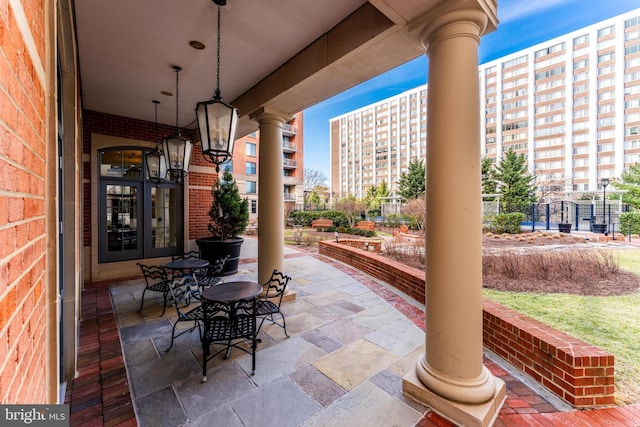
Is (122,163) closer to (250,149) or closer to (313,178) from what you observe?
(250,149)

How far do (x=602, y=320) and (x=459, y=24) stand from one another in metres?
3.92

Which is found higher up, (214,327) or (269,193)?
(269,193)

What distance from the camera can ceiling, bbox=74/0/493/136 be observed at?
8.91 ft

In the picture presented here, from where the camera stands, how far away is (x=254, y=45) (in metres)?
3.43

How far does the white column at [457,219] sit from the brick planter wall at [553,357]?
560 millimetres

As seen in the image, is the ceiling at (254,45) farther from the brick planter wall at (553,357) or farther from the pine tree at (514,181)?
the pine tree at (514,181)

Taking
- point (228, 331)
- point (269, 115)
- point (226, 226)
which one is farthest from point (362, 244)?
point (228, 331)

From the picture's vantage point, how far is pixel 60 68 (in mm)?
2609

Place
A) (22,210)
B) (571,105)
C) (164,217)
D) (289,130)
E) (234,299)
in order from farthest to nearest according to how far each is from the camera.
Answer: (571,105) → (289,130) → (164,217) → (234,299) → (22,210)

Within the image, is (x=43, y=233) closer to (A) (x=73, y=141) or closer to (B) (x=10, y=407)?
(B) (x=10, y=407)

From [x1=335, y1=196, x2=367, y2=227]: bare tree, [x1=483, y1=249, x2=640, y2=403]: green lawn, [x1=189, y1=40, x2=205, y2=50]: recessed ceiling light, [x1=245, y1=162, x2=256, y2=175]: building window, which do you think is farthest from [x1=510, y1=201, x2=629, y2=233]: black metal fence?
[x1=245, y1=162, x2=256, y2=175]: building window

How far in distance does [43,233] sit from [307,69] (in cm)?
317

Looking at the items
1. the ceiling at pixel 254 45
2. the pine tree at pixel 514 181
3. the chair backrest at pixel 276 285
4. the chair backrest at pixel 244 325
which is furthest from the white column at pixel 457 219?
the pine tree at pixel 514 181

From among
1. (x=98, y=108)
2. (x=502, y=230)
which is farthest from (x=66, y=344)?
(x=502, y=230)
